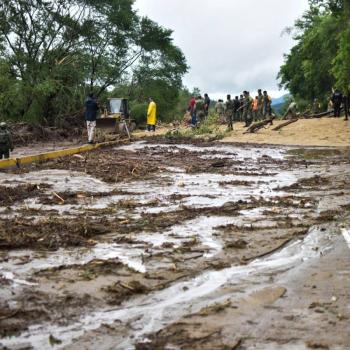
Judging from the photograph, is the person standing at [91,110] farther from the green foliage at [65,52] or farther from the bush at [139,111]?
the bush at [139,111]

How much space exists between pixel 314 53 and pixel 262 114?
11.4 metres

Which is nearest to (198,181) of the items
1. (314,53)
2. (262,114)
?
(262,114)

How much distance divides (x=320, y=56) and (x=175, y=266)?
37336 millimetres

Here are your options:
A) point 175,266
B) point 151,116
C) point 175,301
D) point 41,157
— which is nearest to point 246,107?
point 151,116

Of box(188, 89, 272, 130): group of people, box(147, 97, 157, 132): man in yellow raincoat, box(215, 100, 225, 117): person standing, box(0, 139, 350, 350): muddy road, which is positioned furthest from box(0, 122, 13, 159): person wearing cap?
box(215, 100, 225, 117): person standing

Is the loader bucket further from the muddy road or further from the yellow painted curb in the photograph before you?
the muddy road

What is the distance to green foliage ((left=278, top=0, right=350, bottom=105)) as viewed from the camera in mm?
22875

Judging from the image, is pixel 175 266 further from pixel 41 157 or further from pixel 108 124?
pixel 108 124

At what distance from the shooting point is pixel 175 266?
18.7ft

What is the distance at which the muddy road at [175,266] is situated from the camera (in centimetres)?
406

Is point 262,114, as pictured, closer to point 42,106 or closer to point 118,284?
point 42,106

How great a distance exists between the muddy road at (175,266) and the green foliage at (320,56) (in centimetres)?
1248

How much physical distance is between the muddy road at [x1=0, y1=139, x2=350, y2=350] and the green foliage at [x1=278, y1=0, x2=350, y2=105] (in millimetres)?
12478

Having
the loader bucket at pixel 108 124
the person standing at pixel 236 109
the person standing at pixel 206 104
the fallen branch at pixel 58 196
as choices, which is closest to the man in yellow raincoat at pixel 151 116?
the person standing at pixel 206 104
